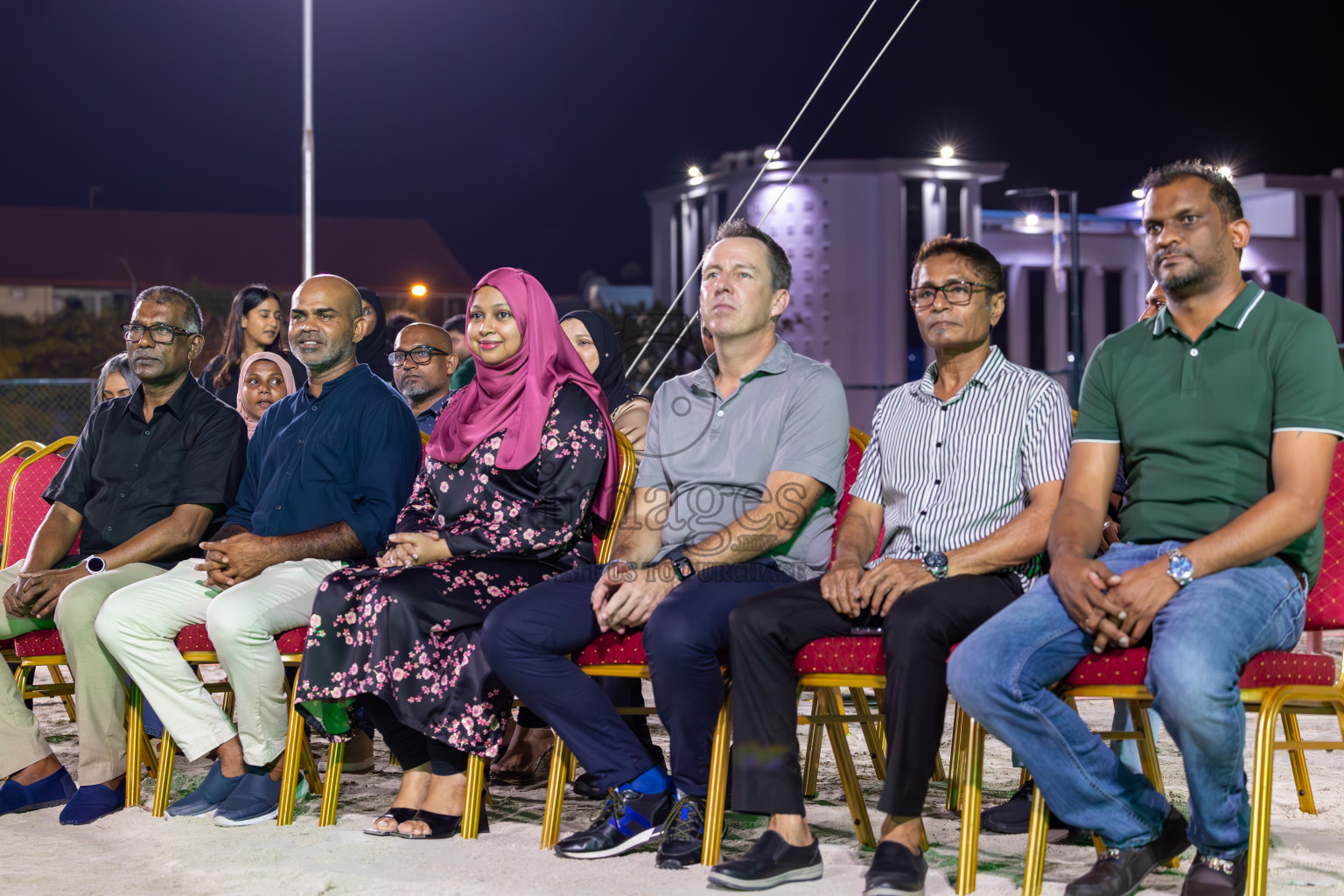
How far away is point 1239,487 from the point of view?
2.80 meters

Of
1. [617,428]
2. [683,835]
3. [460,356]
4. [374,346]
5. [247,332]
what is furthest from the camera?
[460,356]

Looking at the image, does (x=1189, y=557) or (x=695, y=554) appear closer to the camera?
(x=1189, y=557)

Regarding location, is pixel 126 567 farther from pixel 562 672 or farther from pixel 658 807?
pixel 658 807

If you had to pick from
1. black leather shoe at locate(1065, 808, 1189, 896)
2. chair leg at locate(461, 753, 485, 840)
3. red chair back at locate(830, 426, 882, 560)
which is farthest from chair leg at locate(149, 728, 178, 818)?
black leather shoe at locate(1065, 808, 1189, 896)

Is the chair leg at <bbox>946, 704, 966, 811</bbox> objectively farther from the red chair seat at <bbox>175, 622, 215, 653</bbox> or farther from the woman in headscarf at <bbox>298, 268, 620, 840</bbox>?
the red chair seat at <bbox>175, 622, 215, 653</bbox>

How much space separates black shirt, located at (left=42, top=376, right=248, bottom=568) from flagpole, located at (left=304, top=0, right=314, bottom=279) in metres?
8.25

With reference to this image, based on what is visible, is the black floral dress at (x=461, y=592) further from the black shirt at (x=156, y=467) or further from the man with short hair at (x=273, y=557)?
the black shirt at (x=156, y=467)

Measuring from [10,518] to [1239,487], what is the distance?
4.06m

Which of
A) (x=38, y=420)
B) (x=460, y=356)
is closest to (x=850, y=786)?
(x=460, y=356)

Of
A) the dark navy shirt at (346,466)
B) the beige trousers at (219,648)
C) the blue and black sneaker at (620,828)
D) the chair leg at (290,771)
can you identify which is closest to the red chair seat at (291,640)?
the beige trousers at (219,648)

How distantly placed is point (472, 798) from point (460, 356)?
3528mm

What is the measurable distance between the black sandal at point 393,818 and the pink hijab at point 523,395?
3.12 feet

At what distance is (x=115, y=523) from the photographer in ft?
13.6

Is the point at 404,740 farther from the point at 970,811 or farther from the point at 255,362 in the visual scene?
the point at 255,362
